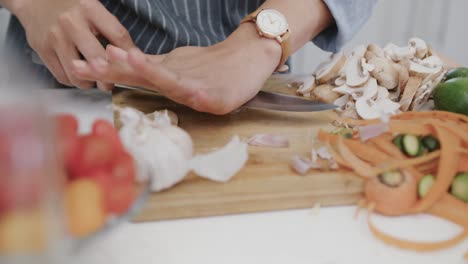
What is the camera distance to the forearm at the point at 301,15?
98 cm

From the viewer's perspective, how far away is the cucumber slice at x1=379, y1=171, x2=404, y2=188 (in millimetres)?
668

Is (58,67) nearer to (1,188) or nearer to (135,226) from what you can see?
(135,226)

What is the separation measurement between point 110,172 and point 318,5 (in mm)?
658

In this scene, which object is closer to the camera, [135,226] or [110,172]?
[110,172]

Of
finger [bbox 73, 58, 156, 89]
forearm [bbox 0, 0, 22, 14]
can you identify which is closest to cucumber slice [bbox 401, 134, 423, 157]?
finger [bbox 73, 58, 156, 89]

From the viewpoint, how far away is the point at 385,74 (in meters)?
0.95

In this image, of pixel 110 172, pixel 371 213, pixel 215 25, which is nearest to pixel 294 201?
pixel 371 213

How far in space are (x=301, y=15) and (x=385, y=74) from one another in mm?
177

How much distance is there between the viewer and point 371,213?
681 mm

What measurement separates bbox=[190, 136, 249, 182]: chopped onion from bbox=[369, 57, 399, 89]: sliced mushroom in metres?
0.34

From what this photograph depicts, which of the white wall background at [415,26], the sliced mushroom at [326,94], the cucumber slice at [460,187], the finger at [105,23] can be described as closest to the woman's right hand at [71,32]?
the finger at [105,23]

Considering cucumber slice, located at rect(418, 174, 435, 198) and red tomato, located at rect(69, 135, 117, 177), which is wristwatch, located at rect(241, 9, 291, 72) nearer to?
cucumber slice, located at rect(418, 174, 435, 198)

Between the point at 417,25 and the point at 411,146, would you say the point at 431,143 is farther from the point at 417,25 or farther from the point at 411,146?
the point at 417,25

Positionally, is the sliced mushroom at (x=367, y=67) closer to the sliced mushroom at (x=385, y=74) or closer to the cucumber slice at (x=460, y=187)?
the sliced mushroom at (x=385, y=74)
